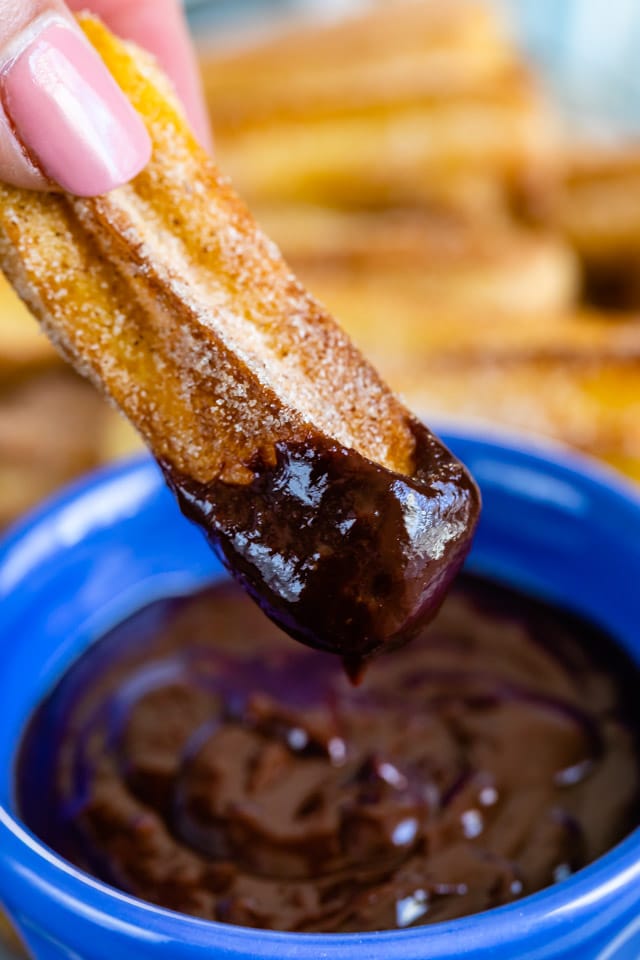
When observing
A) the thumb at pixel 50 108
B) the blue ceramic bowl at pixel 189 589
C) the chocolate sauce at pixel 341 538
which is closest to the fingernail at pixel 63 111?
the thumb at pixel 50 108

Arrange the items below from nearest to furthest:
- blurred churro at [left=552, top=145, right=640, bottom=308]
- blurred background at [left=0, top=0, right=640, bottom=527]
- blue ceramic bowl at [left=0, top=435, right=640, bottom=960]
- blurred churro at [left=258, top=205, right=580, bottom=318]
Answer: blue ceramic bowl at [left=0, top=435, right=640, bottom=960], blurred background at [left=0, top=0, right=640, bottom=527], blurred churro at [left=258, top=205, right=580, bottom=318], blurred churro at [left=552, top=145, right=640, bottom=308]

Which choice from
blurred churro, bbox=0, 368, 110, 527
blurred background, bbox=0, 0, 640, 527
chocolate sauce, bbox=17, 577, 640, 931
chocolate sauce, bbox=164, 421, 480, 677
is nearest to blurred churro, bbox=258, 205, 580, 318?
blurred background, bbox=0, 0, 640, 527

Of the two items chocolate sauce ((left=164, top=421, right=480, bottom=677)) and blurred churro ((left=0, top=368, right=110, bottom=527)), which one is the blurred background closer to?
A: blurred churro ((left=0, top=368, right=110, bottom=527))

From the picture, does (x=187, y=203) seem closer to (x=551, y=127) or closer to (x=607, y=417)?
(x=607, y=417)

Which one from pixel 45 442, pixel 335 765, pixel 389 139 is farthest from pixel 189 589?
pixel 389 139

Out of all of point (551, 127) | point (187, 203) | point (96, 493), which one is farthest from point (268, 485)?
point (551, 127)

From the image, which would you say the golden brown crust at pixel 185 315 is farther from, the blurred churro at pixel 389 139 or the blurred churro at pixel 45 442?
the blurred churro at pixel 389 139
